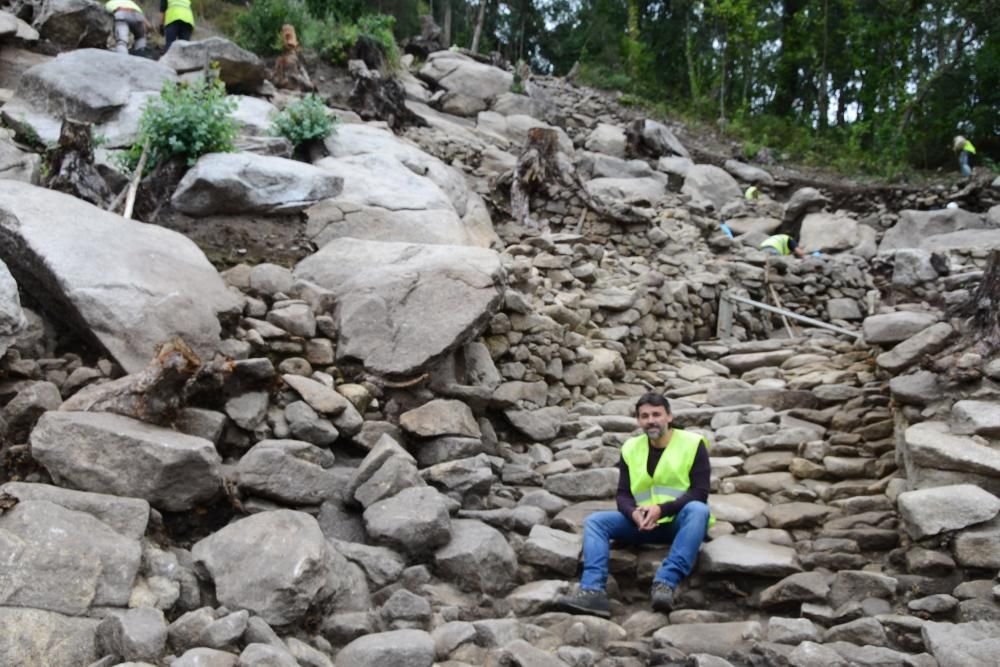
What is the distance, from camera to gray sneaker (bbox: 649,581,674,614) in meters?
4.81

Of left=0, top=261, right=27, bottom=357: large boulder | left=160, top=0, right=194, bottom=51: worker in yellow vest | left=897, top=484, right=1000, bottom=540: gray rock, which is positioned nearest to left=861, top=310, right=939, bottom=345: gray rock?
left=897, top=484, right=1000, bottom=540: gray rock

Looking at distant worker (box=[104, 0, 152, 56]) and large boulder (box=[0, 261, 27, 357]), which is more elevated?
distant worker (box=[104, 0, 152, 56])

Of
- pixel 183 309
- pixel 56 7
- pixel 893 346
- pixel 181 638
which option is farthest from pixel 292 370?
pixel 56 7

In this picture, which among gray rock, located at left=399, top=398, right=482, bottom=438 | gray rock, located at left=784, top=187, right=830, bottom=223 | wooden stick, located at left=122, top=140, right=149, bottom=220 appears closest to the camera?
gray rock, located at left=399, top=398, right=482, bottom=438

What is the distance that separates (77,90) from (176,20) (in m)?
4.11

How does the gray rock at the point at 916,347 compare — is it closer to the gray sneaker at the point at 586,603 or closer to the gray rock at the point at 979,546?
the gray rock at the point at 979,546

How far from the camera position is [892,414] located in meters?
6.77

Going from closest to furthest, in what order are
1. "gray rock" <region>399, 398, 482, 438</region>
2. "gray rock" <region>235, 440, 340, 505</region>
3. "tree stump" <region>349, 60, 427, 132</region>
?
"gray rock" <region>235, 440, 340, 505</region> → "gray rock" <region>399, 398, 482, 438</region> → "tree stump" <region>349, 60, 427, 132</region>

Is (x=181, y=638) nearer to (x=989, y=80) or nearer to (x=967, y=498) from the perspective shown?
(x=967, y=498)

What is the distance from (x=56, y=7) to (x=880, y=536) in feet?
49.2

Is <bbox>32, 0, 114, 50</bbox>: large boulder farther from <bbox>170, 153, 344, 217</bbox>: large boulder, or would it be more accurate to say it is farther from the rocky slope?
<bbox>170, 153, 344, 217</bbox>: large boulder

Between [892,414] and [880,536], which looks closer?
[880,536]

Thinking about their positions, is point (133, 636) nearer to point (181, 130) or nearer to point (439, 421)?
point (439, 421)

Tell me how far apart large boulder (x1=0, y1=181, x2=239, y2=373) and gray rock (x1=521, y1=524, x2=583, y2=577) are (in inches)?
101
